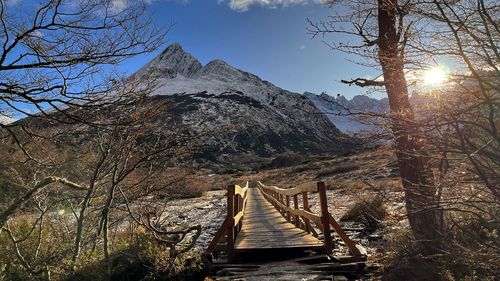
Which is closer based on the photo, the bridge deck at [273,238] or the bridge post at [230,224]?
the bridge post at [230,224]

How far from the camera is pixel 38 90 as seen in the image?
528 centimetres

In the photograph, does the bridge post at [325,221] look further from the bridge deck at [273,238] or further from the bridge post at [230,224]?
the bridge post at [230,224]

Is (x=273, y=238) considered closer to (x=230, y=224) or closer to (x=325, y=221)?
(x=230, y=224)

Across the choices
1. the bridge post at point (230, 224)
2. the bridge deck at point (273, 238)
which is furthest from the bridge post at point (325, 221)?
the bridge post at point (230, 224)

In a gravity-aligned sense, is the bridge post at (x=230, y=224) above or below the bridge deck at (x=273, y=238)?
above

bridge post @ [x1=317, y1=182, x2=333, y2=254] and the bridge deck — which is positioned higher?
bridge post @ [x1=317, y1=182, x2=333, y2=254]

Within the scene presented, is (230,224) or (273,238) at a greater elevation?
(230,224)

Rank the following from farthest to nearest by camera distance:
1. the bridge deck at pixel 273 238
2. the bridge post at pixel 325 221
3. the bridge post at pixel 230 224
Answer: the bridge deck at pixel 273 238, the bridge post at pixel 230 224, the bridge post at pixel 325 221

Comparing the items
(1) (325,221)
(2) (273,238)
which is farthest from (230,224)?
(1) (325,221)

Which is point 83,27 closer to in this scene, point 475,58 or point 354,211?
point 475,58

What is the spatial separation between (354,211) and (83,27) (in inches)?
422

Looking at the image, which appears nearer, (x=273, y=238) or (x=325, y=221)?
(x=325, y=221)

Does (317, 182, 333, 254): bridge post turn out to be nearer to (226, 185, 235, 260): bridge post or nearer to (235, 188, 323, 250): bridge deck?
(235, 188, 323, 250): bridge deck

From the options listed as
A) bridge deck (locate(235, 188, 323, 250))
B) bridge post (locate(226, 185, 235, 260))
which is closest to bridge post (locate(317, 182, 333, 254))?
bridge deck (locate(235, 188, 323, 250))
